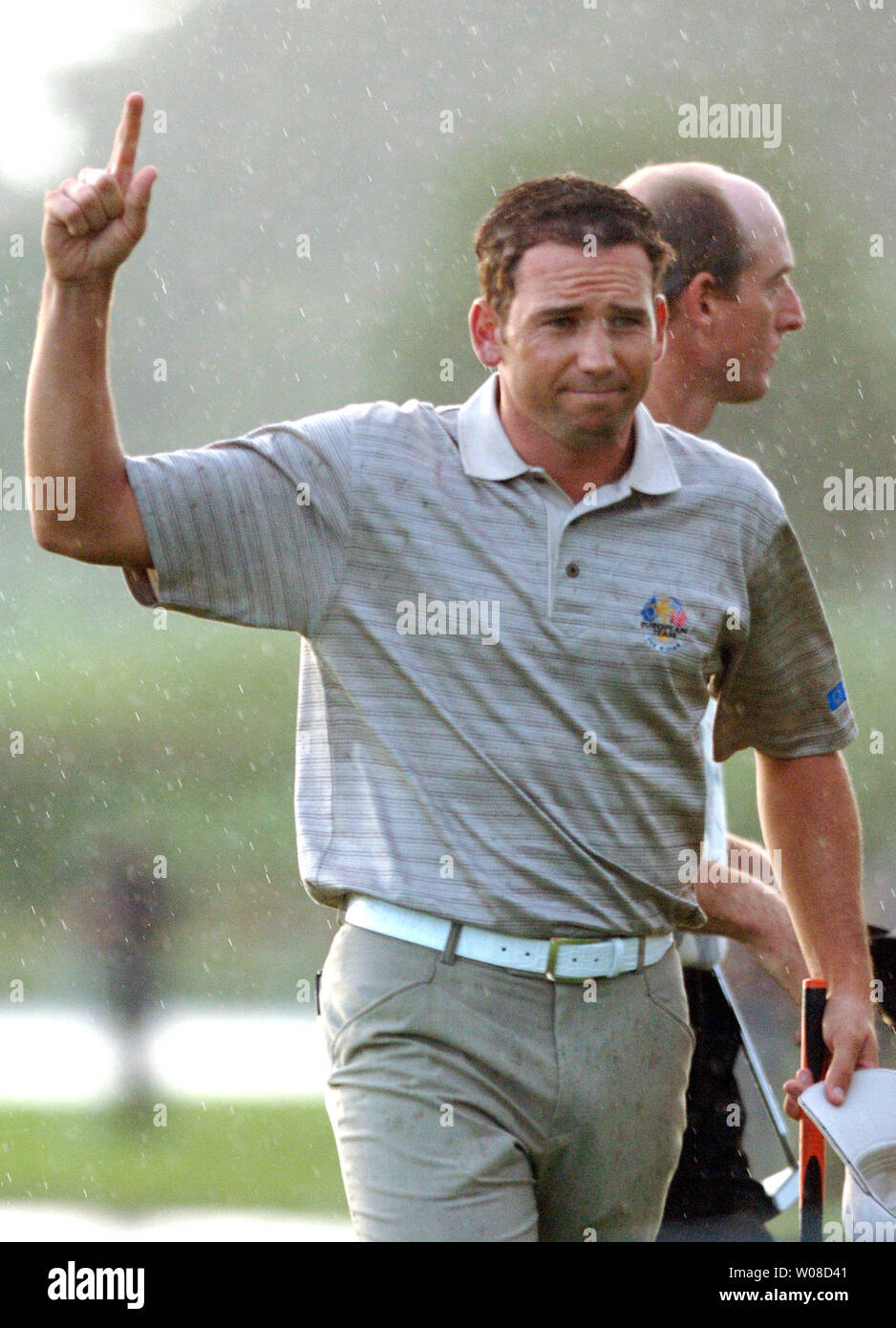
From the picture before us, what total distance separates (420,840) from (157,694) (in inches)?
651

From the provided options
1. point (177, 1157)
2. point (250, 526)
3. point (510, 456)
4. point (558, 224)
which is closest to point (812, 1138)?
point (510, 456)

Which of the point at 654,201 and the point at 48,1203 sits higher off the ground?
the point at 654,201

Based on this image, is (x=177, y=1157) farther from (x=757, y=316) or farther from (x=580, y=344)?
(x=580, y=344)

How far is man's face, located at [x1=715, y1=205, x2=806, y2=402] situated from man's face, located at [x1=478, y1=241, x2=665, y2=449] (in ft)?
2.19

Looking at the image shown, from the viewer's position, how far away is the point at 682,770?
2.37m

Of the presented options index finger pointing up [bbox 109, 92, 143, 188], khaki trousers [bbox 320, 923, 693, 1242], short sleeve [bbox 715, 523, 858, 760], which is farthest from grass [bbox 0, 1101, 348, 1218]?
index finger pointing up [bbox 109, 92, 143, 188]

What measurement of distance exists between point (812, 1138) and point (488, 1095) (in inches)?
21.7

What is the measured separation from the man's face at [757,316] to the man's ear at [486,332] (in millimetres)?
668

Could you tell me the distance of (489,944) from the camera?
220cm

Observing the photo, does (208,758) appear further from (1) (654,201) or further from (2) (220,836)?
(1) (654,201)

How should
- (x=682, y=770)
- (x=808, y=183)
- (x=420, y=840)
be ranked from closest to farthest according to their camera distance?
(x=420, y=840) → (x=682, y=770) → (x=808, y=183)

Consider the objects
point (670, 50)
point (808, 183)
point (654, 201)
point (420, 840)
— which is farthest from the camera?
point (670, 50)

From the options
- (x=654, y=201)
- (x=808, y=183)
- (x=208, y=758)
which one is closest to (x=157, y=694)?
(x=208, y=758)

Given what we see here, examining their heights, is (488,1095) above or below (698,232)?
below
